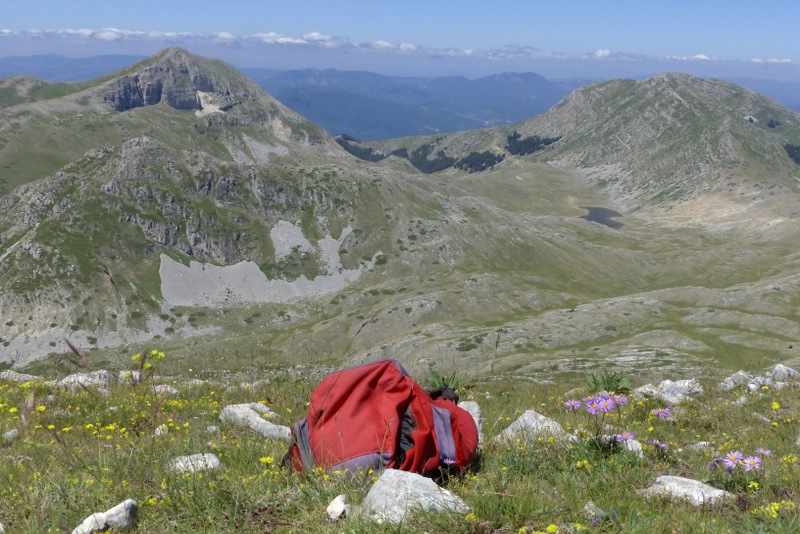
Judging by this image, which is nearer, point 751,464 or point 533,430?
point 751,464

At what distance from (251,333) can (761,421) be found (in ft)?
270

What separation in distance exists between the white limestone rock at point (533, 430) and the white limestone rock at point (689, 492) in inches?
46.5

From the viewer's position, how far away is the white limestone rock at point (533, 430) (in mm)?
6223

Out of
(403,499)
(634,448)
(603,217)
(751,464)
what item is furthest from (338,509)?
(603,217)

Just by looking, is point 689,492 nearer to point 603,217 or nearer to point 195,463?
point 195,463

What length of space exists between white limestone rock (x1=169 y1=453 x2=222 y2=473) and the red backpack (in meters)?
0.82

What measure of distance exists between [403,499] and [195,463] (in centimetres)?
239

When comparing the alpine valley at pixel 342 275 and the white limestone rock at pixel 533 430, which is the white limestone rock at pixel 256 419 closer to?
the white limestone rock at pixel 533 430

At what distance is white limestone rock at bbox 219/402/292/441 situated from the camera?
24.5ft

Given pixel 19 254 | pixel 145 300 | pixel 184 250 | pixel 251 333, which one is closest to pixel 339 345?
pixel 251 333

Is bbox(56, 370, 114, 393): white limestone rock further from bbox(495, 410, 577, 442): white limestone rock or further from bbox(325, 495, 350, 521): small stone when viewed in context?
bbox(495, 410, 577, 442): white limestone rock

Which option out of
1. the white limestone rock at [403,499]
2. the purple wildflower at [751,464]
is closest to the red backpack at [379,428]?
the white limestone rock at [403,499]

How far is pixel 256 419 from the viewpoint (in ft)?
26.2

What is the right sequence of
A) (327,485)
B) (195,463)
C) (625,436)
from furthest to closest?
(625,436)
(195,463)
(327,485)
